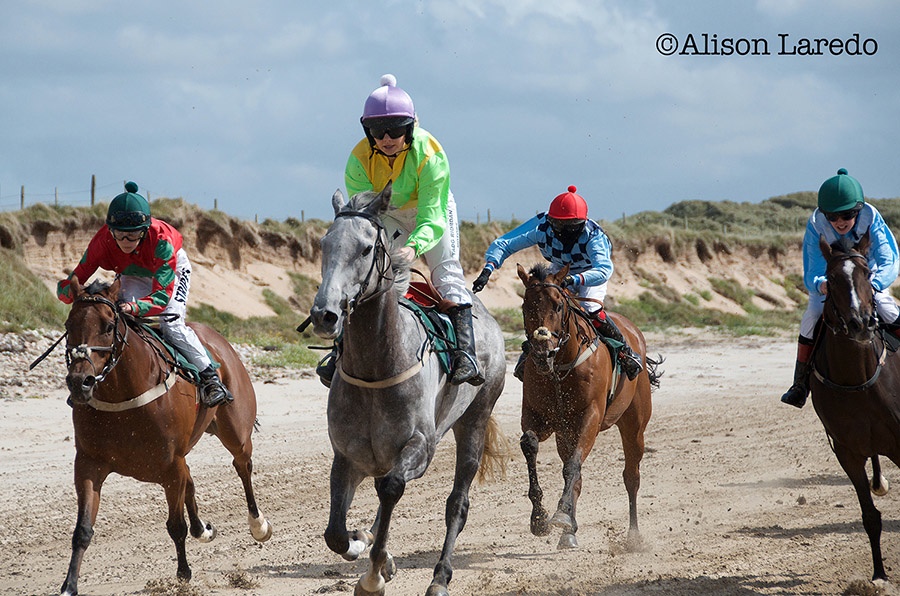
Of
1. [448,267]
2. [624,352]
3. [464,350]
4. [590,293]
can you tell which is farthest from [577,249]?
[464,350]

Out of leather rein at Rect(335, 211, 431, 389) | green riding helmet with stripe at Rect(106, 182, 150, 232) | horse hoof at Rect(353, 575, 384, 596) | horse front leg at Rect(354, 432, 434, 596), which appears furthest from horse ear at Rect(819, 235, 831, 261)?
green riding helmet with stripe at Rect(106, 182, 150, 232)

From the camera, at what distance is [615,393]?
8844mm

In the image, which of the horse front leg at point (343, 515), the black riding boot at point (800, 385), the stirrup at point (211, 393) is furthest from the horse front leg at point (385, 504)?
the black riding boot at point (800, 385)

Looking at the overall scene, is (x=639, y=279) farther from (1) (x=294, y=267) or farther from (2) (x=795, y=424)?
(2) (x=795, y=424)

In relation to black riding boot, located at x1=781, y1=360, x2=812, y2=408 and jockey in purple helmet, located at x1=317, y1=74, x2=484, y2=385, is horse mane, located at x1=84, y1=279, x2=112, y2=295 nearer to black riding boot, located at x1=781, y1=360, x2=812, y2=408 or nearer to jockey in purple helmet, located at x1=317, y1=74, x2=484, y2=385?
jockey in purple helmet, located at x1=317, y1=74, x2=484, y2=385

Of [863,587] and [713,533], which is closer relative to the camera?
[863,587]

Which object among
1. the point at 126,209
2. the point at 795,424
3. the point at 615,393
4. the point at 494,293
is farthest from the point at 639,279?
the point at 126,209

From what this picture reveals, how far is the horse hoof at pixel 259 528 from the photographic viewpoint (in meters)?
8.17

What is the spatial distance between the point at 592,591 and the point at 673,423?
806cm

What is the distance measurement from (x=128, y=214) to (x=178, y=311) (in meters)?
1.02

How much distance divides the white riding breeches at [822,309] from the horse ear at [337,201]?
11.4 ft

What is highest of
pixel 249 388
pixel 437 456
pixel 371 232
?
pixel 371 232

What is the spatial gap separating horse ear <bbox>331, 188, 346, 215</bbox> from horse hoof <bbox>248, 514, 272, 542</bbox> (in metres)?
3.53

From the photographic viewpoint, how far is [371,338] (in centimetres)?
570
